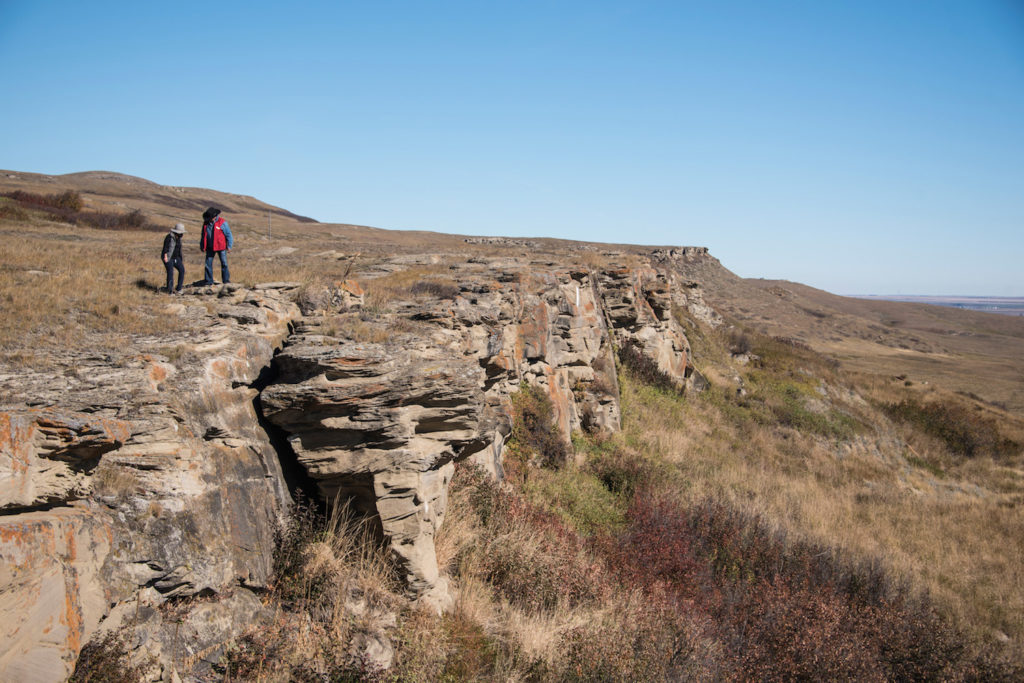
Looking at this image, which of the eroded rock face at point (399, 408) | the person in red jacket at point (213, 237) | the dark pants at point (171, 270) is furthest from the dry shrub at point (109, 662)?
the person in red jacket at point (213, 237)

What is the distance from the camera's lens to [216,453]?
498 cm

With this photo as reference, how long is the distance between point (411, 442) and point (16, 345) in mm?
3765

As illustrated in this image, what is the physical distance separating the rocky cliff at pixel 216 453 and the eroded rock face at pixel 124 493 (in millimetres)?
12

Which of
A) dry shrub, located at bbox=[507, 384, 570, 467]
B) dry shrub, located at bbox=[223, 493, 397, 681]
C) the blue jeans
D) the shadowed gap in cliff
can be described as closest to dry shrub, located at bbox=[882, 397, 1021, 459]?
dry shrub, located at bbox=[507, 384, 570, 467]

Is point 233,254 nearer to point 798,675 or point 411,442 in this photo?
point 411,442

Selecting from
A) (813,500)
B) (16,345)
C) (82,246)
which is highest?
(82,246)

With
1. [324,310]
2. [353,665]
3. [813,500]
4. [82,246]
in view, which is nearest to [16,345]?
[324,310]

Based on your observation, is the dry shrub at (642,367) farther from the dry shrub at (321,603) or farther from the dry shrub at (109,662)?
the dry shrub at (109,662)

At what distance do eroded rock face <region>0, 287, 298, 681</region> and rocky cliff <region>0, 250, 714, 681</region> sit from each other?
0.01 meters

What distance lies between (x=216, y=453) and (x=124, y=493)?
32.7 inches

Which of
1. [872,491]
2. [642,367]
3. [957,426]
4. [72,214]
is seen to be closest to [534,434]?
[642,367]

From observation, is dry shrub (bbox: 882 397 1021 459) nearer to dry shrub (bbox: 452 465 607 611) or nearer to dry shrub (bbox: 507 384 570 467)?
dry shrub (bbox: 507 384 570 467)

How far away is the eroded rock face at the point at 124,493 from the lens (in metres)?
3.42

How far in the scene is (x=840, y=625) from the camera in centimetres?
738
